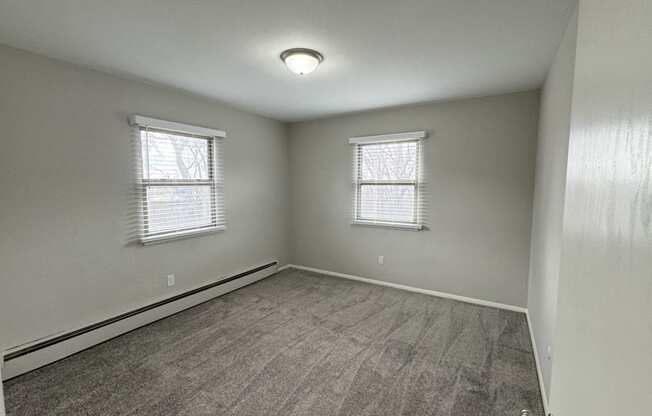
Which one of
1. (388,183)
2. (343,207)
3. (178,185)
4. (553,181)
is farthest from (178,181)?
(553,181)

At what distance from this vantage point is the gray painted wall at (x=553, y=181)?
173cm

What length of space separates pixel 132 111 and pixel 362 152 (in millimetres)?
2753

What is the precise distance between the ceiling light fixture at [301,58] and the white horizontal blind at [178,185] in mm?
1670

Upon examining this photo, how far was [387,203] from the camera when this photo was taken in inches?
158

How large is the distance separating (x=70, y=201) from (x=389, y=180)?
341 cm

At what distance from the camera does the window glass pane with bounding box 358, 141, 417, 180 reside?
149 inches

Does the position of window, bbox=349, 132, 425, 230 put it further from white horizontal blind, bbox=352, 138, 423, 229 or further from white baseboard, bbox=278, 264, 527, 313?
white baseboard, bbox=278, 264, 527, 313

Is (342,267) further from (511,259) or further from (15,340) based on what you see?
(15,340)

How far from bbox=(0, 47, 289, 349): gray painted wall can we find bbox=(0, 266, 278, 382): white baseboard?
122 mm

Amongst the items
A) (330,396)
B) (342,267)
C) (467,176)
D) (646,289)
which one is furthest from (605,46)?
(342,267)

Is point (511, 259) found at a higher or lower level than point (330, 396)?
higher

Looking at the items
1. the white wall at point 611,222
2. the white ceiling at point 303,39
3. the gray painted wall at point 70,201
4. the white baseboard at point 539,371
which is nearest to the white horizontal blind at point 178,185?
the gray painted wall at point 70,201

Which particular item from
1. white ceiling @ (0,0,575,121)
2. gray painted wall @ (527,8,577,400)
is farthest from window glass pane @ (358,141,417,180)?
gray painted wall @ (527,8,577,400)

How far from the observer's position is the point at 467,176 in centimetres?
344
